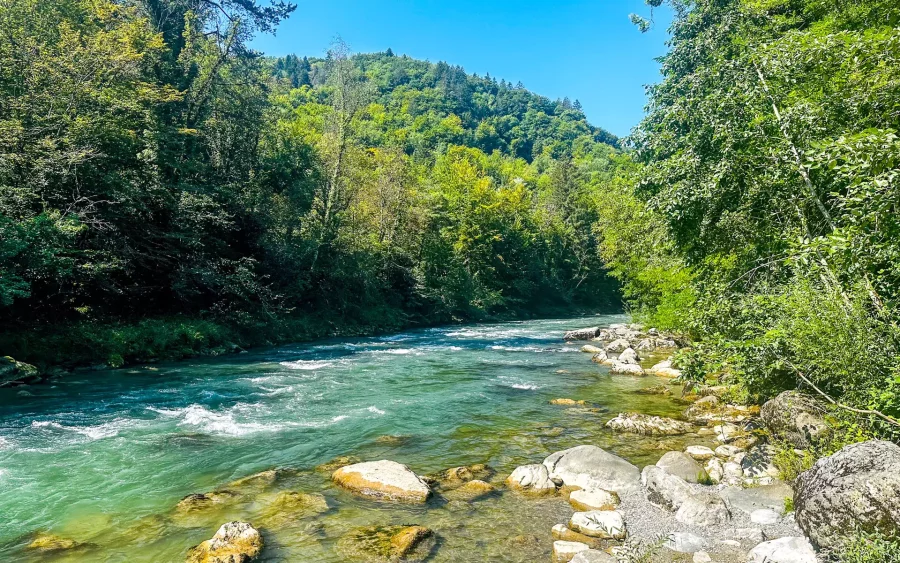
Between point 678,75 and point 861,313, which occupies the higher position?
point 678,75

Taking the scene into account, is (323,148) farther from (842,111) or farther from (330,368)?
(842,111)

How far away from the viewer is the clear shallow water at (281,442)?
244 inches

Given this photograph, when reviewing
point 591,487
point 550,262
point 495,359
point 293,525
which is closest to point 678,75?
point 495,359

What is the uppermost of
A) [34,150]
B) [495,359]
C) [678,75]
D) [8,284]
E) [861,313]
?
[678,75]

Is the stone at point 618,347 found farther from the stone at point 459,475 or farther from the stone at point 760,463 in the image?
the stone at point 459,475

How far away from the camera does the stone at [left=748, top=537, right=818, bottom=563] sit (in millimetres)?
4779

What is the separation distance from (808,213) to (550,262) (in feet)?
184

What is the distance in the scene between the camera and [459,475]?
26.1ft

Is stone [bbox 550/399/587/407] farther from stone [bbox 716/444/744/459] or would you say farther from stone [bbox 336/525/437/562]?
stone [bbox 336/525/437/562]

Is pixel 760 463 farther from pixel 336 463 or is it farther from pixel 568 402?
pixel 336 463

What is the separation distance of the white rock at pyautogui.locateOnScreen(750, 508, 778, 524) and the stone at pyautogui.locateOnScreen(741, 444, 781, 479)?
1.25m

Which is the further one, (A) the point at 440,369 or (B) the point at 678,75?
(B) the point at 678,75

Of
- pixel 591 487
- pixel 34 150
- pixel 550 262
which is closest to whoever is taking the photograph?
pixel 591 487

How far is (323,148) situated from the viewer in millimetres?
33875
